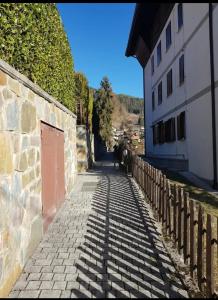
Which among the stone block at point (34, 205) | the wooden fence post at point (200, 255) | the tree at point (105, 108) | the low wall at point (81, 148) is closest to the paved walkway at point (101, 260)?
the wooden fence post at point (200, 255)

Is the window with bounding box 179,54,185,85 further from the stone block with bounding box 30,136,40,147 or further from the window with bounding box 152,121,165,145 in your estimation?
the stone block with bounding box 30,136,40,147

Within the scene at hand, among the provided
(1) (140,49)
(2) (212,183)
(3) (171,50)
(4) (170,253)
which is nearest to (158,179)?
(4) (170,253)

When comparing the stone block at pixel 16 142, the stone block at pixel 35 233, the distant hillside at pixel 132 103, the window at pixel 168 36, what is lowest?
the stone block at pixel 35 233

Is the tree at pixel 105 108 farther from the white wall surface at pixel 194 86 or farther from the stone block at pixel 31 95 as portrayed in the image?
the stone block at pixel 31 95

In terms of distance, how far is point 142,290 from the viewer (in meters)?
3.51

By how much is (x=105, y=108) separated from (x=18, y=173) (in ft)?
101

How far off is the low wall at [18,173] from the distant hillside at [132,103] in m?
101

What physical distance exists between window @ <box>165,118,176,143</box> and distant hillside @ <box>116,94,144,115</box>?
87175 millimetres

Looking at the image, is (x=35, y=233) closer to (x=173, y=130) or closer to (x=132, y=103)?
(x=173, y=130)

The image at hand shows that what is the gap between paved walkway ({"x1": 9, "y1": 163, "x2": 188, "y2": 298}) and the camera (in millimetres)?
3517

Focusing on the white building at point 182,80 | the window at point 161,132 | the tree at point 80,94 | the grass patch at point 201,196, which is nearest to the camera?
the grass patch at point 201,196

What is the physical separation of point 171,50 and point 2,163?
15094 mm

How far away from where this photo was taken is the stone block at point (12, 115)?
3.70 m

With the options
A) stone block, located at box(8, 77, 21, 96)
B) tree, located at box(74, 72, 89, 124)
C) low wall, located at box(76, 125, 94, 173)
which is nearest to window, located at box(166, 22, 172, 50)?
tree, located at box(74, 72, 89, 124)
